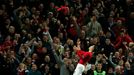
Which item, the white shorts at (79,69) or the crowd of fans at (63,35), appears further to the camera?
the crowd of fans at (63,35)

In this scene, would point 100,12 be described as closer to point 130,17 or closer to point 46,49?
point 130,17

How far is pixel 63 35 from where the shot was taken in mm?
22109

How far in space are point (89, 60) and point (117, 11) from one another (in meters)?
3.97

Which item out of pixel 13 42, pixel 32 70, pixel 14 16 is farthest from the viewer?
pixel 14 16

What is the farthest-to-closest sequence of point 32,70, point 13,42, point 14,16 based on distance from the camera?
point 14,16 → point 13,42 → point 32,70

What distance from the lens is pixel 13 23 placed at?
74.2 ft

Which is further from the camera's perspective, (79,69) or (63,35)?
(63,35)

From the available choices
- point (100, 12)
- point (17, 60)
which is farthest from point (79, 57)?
point (100, 12)

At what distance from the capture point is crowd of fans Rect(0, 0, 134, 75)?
66.4ft

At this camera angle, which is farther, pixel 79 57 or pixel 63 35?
pixel 63 35

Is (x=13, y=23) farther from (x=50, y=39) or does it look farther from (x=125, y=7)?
(x=125, y=7)

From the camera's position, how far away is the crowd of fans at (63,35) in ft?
66.4

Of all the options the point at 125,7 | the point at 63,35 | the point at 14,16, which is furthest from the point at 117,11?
the point at 14,16

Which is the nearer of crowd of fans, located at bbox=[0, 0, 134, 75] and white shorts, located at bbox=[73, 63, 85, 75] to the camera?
white shorts, located at bbox=[73, 63, 85, 75]
